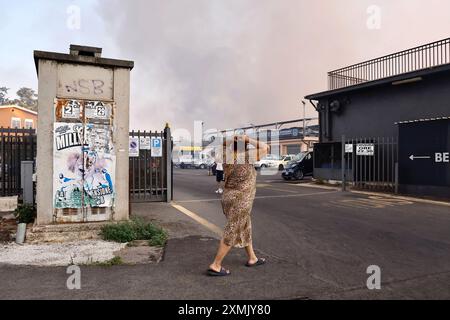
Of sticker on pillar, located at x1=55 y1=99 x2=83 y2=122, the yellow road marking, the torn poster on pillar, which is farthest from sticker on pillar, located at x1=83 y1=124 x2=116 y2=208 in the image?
the yellow road marking

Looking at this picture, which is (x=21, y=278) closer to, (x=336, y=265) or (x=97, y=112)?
(x=97, y=112)

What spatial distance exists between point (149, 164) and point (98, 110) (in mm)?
4421

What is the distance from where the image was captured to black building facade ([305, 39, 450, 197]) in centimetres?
1438

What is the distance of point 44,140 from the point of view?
6.55m

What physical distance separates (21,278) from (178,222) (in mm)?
4018

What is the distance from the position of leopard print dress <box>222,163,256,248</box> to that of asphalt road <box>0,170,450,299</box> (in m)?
0.48

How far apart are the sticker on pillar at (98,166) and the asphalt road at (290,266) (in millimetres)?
1503

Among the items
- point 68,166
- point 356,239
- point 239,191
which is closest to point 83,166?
point 68,166

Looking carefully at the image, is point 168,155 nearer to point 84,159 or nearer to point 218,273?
point 84,159

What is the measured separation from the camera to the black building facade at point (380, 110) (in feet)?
47.2

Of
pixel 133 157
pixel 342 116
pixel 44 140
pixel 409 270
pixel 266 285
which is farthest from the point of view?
pixel 342 116

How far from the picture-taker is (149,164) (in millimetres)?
11188

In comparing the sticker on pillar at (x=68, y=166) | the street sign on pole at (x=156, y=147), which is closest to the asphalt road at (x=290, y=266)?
the sticker on pillar at (x=68, y=166)
